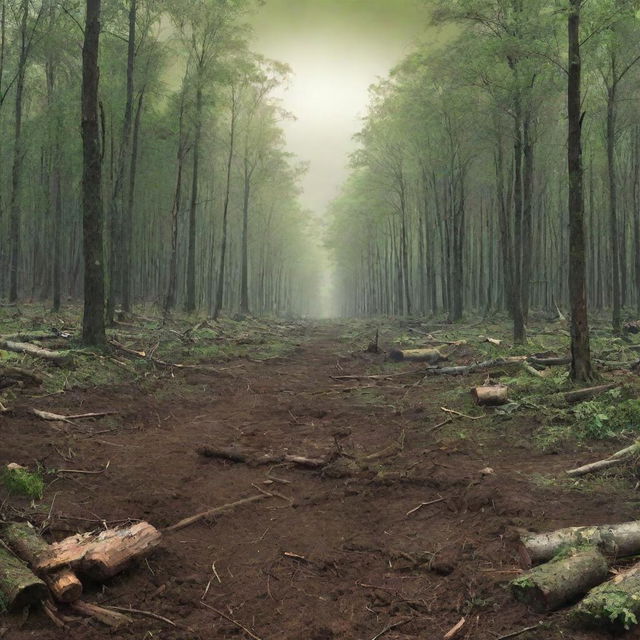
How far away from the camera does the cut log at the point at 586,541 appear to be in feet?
11.7

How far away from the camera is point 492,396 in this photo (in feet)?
25.9

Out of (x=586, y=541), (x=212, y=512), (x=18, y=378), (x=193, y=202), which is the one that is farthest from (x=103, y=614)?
(x=193, y=202)

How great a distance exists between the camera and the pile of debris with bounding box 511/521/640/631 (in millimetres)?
2844

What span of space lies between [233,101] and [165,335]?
15.1 metres

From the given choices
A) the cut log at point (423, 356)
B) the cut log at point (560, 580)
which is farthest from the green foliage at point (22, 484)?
the cut log at point (423, 356)

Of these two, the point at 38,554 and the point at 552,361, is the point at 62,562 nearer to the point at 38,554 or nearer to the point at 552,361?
the point at 38,554

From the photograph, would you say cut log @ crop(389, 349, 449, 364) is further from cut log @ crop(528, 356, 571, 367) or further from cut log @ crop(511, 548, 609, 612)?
cut log @ crop(511, 548, 609, 612)

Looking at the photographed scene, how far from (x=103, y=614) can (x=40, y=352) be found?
6.61 m

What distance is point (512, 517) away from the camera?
4398 mm

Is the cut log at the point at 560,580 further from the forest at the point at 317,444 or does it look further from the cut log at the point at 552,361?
the cut log at the point at 552,361

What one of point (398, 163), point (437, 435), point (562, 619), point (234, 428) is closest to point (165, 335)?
point (234, 428)

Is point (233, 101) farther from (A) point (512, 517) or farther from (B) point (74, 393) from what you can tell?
(A) point (512, 517)

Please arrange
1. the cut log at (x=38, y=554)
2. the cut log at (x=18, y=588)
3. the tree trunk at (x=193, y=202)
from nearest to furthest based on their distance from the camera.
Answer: the cut log at (x=18, y=588), the cut log at (x=38, y=554), the tree trunk at (x=193, y=202)

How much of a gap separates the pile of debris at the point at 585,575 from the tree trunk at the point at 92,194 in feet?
29.3
